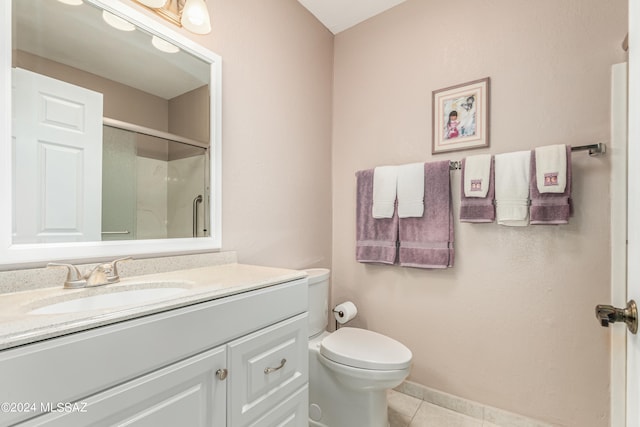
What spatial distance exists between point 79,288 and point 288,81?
1507 millimetres

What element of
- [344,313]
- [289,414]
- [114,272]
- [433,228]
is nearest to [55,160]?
[114,272]

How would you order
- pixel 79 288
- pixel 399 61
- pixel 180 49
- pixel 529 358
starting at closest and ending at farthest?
pixel 79 288 < pixel 180 49 < pixel 529 358 < pixel 399 61

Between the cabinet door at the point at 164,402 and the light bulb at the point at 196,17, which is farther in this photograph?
the light bulb at the point at 196,17

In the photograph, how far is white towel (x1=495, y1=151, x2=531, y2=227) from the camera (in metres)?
1.41

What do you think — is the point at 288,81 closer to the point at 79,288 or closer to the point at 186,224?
the point at 186,224

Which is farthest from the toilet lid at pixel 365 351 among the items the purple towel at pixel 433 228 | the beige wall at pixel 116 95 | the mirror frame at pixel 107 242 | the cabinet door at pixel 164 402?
the beige wall at pixel 116 95

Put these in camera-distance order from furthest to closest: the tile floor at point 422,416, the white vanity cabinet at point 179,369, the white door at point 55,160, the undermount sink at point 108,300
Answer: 1. the tile floor at point 422,416
2. the white door at point 55,160
3. the undermount sink at point 108,300
4. the white vanity cabinet at point 179,369

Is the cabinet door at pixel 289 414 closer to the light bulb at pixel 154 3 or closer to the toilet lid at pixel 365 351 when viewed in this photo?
the toilet lid at pixel 365 351

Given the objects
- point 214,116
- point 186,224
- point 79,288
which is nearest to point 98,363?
point 79,288

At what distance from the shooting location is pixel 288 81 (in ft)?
5.85

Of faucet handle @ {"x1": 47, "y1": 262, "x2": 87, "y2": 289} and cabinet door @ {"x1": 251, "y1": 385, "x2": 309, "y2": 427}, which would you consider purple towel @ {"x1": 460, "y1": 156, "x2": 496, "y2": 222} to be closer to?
cabinet door @ {"x1": 251, "y1": 385, "x2": 309, "y2": 427}

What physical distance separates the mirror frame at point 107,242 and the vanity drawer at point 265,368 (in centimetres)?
56

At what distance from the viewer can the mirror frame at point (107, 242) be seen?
82 centimetres

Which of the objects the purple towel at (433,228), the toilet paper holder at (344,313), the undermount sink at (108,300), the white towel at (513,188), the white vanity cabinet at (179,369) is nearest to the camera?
the white vanity cabinet at (179,369)
